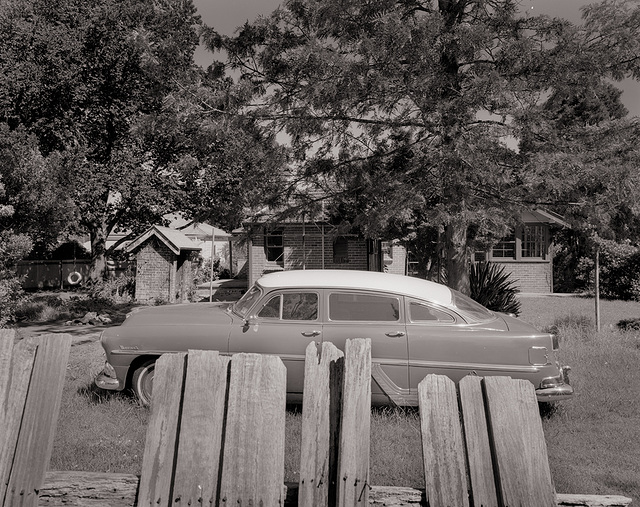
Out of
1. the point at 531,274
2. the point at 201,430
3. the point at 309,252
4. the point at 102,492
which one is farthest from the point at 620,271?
the point at 102,492

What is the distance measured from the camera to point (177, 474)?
7.34 ft

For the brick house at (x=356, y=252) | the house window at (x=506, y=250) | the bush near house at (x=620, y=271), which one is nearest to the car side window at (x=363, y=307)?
the brick house at (x=356, y=252)

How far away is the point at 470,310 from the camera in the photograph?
604 centimetres

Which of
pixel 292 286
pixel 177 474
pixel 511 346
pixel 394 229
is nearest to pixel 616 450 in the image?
pixel 511 346

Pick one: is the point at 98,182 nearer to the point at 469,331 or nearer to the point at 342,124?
the point at 342,124

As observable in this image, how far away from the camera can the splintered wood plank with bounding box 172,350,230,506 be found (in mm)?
2229

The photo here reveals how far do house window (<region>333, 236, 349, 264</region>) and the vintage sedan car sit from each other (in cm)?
1486

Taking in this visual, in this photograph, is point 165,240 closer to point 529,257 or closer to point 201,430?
point 529,257

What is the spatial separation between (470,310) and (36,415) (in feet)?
15.0

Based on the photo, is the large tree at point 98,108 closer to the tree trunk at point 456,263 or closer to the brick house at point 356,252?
the brick house at point 356,252

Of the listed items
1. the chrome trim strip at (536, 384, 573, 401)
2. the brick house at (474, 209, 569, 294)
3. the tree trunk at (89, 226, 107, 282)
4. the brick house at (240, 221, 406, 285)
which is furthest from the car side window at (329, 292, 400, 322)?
the brick house at (474, 209, 569, 294)

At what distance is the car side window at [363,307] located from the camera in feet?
19.5

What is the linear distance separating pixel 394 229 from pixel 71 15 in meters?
13.8

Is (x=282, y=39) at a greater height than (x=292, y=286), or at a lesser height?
greater
